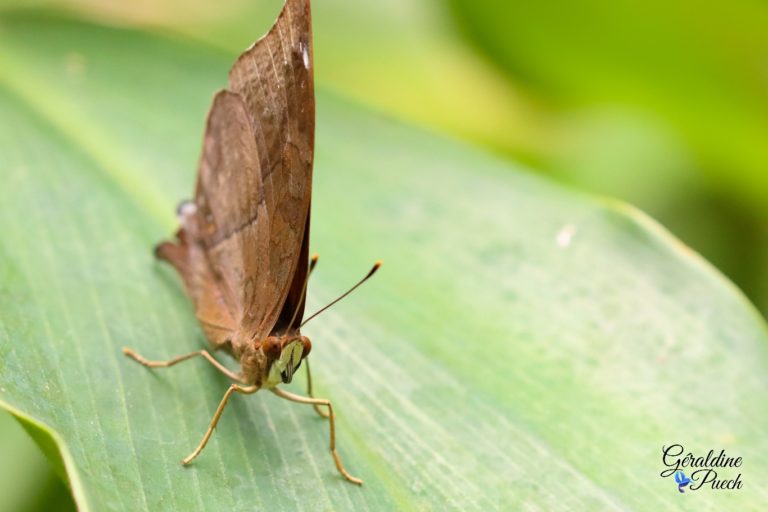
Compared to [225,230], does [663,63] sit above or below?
above

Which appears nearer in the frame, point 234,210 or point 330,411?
point 330,411

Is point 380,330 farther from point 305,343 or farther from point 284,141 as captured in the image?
point 284,141

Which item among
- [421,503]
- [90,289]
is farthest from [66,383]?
[421,503]

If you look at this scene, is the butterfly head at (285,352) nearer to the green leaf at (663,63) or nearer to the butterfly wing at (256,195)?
the butterfly wing at (256,195)

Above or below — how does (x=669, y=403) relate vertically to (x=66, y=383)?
above

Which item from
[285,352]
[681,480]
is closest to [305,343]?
[285,352]

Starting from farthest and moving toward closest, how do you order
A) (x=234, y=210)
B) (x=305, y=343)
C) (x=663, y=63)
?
(x=663, y=63) < (x=234, y=210) < (x=305, y=343)

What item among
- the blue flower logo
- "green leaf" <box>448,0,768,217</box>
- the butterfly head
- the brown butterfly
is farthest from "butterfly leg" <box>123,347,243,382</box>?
"green leaf" <box>448,0,768,217</box>

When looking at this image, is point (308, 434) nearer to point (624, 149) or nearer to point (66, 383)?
point (66, 383)
